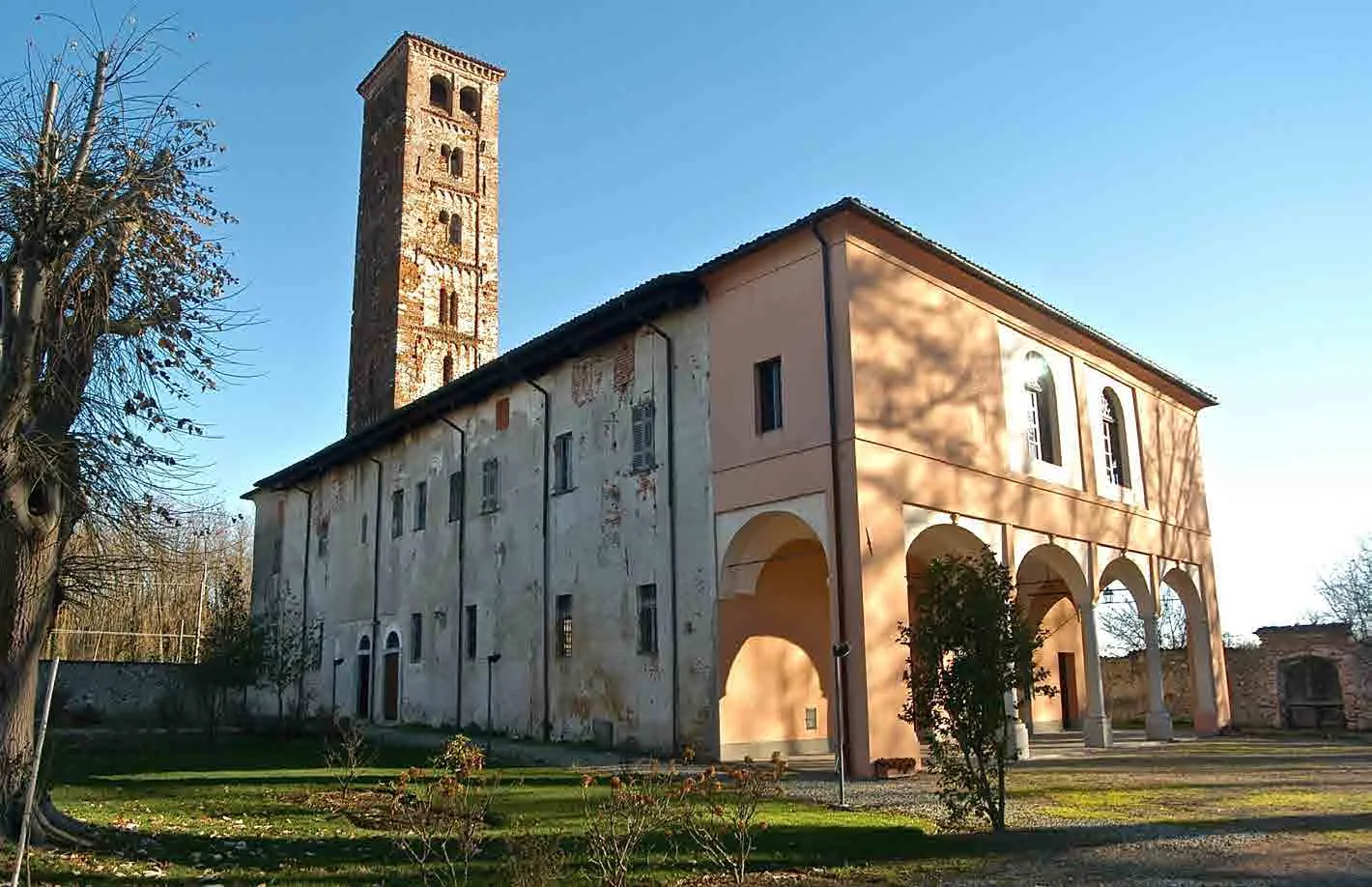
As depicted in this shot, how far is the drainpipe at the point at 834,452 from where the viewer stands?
1406 cm

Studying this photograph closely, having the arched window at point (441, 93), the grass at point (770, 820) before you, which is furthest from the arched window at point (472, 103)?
the grass at point (770, 820)

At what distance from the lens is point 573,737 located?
18.6 meters

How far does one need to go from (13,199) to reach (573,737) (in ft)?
43.4

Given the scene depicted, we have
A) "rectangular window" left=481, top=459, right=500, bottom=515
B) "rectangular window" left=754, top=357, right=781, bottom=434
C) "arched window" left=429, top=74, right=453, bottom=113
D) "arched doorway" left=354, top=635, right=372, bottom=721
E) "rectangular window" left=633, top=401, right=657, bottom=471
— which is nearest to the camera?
"rectangular window" left=754, top=357, right=781, bottom=434

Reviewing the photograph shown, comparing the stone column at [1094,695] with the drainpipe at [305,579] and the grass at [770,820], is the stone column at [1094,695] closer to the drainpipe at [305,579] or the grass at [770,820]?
the grass at [770,820]

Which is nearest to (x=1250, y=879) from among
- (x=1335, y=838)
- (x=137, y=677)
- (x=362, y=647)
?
(x=1335, y=838)

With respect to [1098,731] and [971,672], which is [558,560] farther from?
[971,672]

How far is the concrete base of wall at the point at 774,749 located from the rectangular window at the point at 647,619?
2216mm

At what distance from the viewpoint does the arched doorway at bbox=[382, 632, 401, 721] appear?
2503 centimetres

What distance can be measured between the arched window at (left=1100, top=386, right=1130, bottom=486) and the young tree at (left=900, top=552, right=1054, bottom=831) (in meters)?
13.1

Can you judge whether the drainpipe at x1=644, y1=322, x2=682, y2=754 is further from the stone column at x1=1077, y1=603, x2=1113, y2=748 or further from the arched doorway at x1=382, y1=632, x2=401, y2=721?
the arched doorway at x1=382, y1=632, x2=401, y2=721

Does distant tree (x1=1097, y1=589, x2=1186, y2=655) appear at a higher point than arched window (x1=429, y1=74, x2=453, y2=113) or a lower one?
lower

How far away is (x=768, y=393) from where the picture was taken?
16.0 meters

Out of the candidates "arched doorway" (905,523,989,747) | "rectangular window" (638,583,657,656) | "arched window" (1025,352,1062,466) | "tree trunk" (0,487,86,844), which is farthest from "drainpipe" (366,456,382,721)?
"tree trunk" (0,487,86,844)
